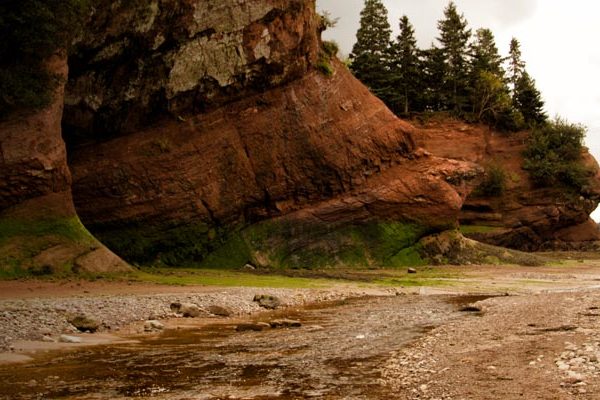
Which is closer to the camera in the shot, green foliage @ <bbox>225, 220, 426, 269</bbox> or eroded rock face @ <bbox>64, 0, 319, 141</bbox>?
eroded rock face @ <bbox>64, 0, 319, 141</bbox>

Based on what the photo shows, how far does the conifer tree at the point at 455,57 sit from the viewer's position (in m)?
72.6

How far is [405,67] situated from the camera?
2859 inches

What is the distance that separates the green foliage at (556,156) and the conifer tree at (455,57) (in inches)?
378

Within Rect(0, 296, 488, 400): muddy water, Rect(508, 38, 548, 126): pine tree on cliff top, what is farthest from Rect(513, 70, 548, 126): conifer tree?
Rect(0, 296, 488, 400): muddy water

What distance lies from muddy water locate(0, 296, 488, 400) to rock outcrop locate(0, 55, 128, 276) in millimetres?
14298

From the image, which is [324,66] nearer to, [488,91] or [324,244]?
[324,244]

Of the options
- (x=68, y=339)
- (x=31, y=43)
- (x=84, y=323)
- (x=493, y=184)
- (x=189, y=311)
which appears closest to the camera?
(x=68, y=339)

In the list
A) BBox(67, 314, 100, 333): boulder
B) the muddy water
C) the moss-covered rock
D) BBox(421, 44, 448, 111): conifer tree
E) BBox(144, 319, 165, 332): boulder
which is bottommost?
the muddy water

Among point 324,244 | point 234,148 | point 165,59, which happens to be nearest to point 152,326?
point 165,59

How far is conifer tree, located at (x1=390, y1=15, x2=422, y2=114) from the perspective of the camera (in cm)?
7206

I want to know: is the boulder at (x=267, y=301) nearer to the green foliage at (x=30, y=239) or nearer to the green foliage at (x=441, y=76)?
the green foliage at (x=30, y=239)

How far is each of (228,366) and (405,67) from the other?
65256 millimetres

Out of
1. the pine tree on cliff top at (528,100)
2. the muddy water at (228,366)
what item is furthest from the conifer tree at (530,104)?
the muddy water at (228,366)

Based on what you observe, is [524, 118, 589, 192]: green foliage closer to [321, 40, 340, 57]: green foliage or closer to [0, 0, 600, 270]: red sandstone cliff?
[0, 0, 600, 270]: red sandstone cliff
